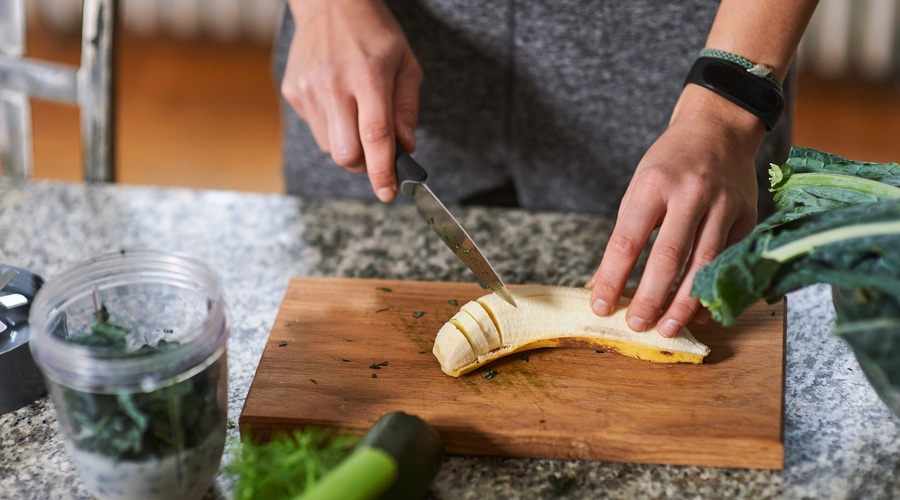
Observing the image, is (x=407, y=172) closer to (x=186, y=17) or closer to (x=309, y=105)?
(x=309, y=105)

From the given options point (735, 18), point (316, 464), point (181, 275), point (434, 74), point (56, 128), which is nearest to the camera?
point (316, 464)

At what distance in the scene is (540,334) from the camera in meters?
1.28

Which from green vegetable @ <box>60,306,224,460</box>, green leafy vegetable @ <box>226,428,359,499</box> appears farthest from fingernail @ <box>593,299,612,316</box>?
green vegetable @ <box>60,306,224,460</box>

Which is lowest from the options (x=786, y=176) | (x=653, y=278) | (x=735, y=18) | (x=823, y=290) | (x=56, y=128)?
(x=56, y=128)

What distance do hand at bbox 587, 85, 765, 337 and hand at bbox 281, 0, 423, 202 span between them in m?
0.43

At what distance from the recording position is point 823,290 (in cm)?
150

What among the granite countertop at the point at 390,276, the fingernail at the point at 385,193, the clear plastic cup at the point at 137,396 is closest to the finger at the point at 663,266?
the granite countertop at the point at 390,276

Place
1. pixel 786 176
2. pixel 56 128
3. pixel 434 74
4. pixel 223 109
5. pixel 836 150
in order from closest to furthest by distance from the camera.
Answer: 1. pixel 786 176
2. pixel 434 74
3. pixel 836 150
4. pixel 56 128
5. pixel 223 109

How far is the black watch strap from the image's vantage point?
1.41 m

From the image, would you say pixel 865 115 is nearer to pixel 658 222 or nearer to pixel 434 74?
pixel 434 74

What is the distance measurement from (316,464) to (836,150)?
3.79 m

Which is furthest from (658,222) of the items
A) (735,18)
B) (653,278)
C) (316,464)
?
(316,464)

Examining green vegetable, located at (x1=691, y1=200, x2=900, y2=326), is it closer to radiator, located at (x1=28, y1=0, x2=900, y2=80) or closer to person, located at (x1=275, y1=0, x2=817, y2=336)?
person, located at (x1=275, y1=0, x2=817, y2=336)

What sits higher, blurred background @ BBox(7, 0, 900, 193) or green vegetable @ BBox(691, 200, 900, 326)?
green vegetable @ BBox(691, 200, 900, 326)
